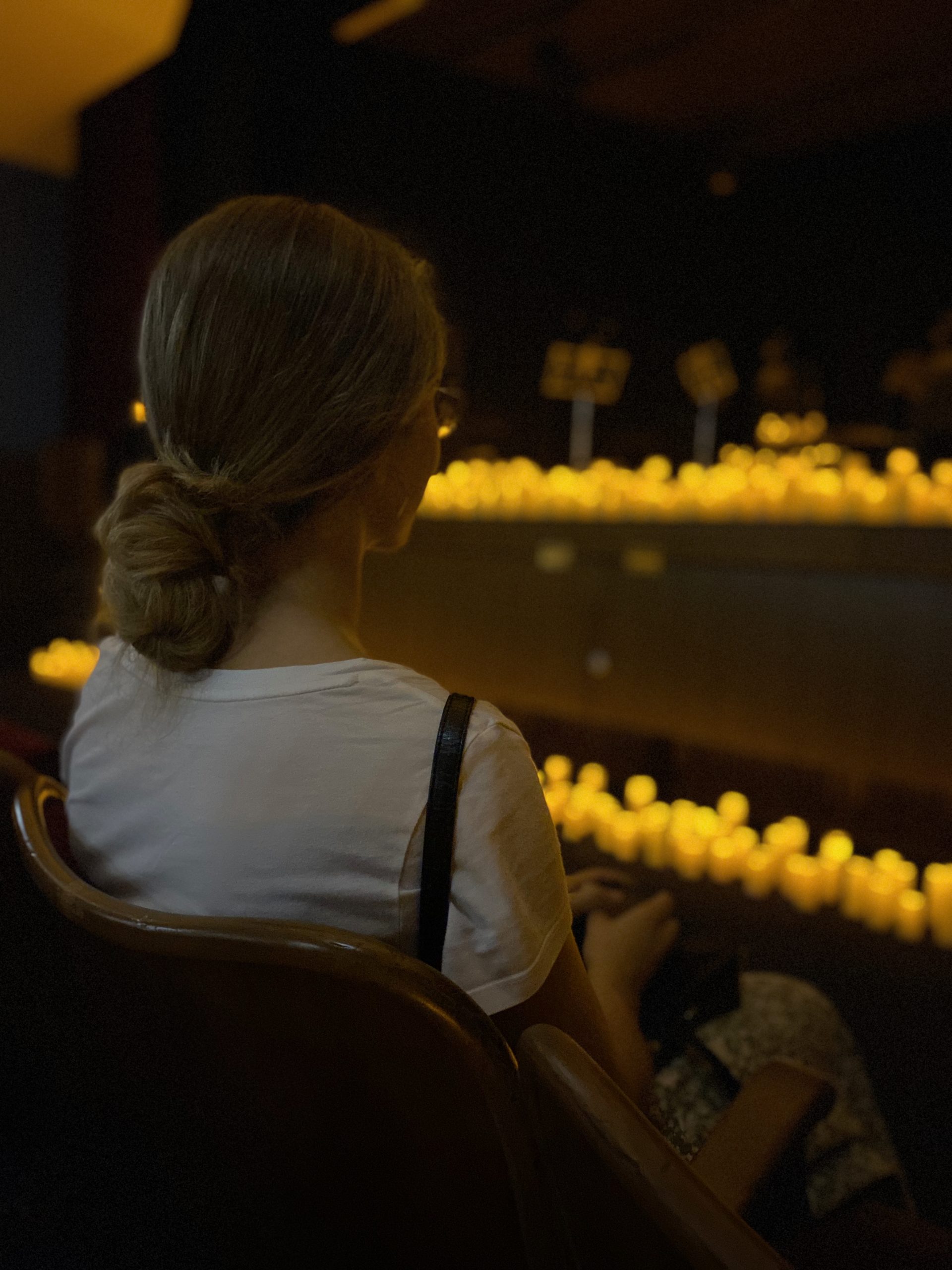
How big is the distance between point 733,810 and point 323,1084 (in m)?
1.82

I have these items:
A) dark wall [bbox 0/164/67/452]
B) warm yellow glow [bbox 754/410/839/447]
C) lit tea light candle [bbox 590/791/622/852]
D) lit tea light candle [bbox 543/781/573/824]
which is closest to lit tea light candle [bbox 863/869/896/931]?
lit tea light candle [bbox 590/791/622/852]

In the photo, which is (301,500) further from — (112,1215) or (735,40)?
(735,40)

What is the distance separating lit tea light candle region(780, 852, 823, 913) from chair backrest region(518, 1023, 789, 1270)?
131cm

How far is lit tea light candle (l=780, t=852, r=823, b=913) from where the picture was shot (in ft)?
5.64

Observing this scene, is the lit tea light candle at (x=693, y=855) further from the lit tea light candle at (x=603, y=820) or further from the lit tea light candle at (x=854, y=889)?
the lit tea light candle at (x=854, y=889)

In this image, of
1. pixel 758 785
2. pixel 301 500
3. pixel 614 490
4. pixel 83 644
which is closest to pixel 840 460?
pixel 614 490

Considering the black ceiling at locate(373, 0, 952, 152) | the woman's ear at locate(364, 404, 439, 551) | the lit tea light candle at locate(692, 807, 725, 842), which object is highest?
the black ceiling at locate(373, 0, 952, 152)

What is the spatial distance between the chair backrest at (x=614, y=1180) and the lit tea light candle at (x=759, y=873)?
4.39 ft

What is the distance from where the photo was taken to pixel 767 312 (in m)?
6.66

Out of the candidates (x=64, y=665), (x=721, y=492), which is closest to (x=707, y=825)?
(x=721, y=492)

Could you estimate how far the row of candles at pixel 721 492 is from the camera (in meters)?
2.06

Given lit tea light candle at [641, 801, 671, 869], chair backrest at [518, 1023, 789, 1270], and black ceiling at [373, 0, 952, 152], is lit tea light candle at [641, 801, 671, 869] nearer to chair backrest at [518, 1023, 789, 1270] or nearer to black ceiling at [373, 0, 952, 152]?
chair backrest at [518, 1023, 789, 1270]

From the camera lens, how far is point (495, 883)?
628 mm

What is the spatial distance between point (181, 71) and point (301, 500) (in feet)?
11.1
